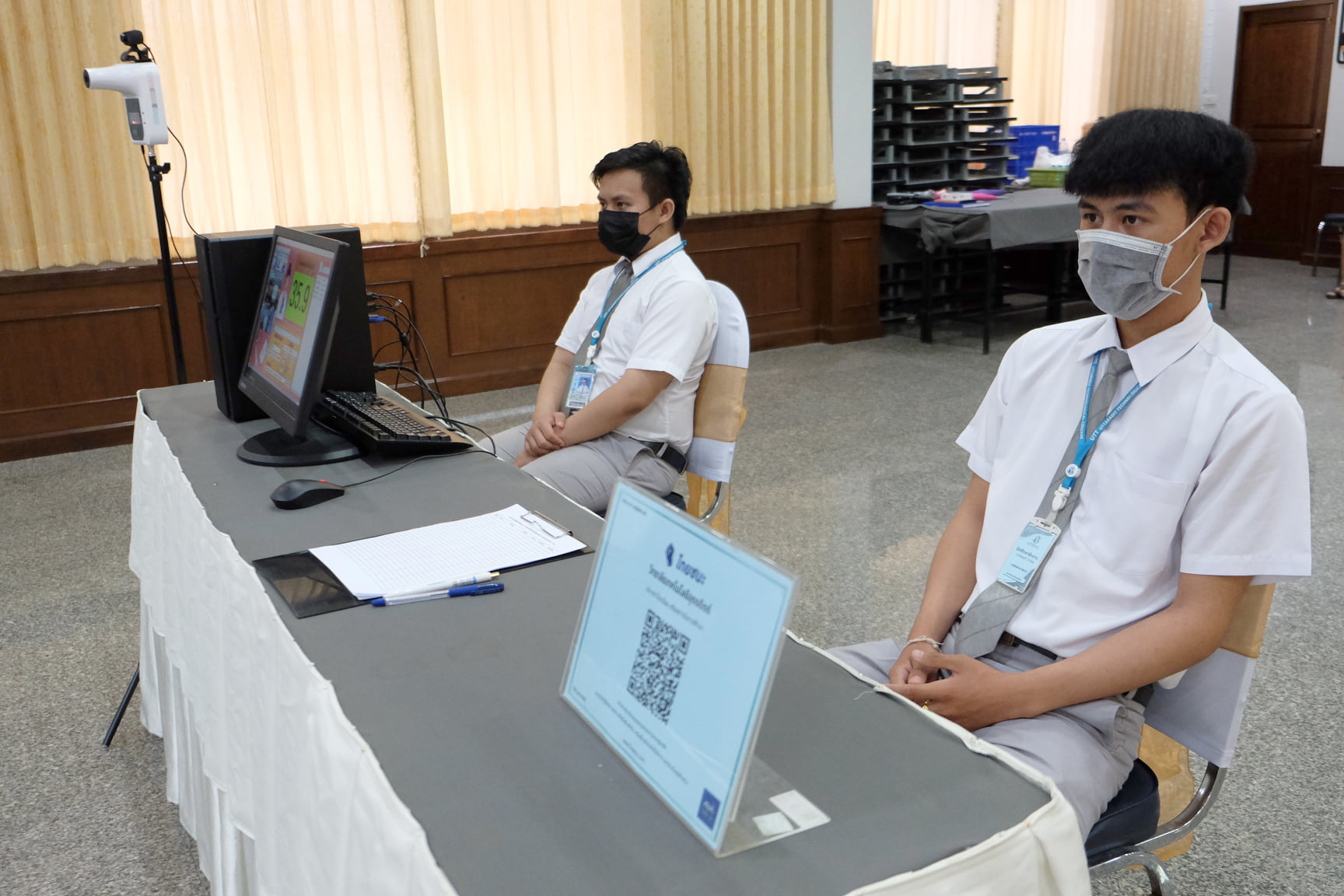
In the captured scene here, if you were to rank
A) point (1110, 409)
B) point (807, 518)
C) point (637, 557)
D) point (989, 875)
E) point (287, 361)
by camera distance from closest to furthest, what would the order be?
point (989, 875), point (637, 557), point (1110, 409), point (287, 361), point (807, 518)

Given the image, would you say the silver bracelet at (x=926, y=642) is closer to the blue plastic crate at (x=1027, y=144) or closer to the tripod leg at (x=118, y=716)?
the tripod leg at (x=118, y=716)

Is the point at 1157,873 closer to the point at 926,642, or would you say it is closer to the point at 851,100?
the point at 926,642

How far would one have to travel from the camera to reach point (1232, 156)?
133cm

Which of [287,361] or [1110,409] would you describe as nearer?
[1110,409]

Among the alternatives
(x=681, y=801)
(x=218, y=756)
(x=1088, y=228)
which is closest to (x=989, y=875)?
(x=681, y=801)

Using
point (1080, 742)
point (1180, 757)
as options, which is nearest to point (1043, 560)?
point (1080, 742)

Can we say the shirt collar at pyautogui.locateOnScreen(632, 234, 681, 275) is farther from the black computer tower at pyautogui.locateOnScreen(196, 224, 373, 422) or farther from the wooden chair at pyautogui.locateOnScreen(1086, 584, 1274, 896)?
the wooden chair at pyautogui.locateOnScreen(1086, 584, 1274, 896)

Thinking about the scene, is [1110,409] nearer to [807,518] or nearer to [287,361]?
[287,361]

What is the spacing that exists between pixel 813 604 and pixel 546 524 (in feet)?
4.81

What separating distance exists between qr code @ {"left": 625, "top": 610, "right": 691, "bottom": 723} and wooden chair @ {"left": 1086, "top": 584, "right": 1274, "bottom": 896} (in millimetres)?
644

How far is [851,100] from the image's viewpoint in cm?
614

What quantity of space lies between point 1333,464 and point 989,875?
3847mm

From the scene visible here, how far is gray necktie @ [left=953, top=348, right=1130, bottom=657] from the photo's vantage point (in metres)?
1.40

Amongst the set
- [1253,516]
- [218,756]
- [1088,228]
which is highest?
[1088,228]
